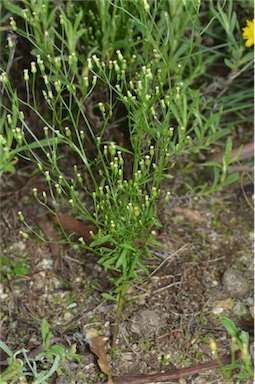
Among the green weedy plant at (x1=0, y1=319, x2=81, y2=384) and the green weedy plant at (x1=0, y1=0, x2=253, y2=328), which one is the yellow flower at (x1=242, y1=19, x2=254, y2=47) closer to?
the green weedy plant at (x1=0, y1=0, x2=253, y2=328)

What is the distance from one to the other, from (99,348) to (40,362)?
0.56ft

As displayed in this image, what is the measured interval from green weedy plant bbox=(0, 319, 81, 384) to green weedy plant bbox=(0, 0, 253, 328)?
0.21 m

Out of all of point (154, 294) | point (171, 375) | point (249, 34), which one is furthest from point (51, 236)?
point (249, 34)

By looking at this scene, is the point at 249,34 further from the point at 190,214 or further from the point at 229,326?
the point at 229,326

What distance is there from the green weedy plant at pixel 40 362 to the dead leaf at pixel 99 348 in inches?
2.5

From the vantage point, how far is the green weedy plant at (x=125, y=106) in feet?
6.02

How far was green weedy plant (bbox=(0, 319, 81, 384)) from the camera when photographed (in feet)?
5.95

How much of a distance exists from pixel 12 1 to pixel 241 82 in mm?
922

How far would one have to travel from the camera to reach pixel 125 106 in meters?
2.21

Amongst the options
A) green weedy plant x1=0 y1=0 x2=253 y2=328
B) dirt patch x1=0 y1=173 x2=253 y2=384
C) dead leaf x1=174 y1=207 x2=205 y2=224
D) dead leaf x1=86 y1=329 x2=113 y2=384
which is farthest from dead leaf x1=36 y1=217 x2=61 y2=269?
dead leaf x1=174 y1=207 x2=205 y2=224

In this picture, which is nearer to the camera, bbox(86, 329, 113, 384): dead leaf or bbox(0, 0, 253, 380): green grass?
bbox(0, 0, 253, 380): green grass

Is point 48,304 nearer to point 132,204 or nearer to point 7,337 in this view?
point 7,337

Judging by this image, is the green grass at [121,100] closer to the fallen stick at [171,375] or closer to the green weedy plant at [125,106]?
the green weedy plant at [125,106]

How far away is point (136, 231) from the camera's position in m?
1.92
